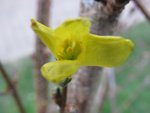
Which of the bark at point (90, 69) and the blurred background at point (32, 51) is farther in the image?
the blurred background at point (32, 51)

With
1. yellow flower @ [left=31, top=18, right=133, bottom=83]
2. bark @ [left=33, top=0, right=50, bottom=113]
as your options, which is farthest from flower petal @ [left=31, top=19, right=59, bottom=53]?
bark @ [left=33, top=0, right=50, bottom=113]

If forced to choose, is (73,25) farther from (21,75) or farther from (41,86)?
(21,75)

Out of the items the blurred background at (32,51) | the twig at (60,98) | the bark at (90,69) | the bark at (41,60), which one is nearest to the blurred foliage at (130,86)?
the blurred background at (32,51)

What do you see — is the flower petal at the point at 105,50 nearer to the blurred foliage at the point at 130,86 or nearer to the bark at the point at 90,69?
the bark at the point at 90,69

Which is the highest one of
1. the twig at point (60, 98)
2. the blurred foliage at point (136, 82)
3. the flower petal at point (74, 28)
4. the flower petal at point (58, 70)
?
the flower petal at point (74, 28)

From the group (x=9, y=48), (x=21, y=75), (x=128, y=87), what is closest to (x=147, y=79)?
(x=128, y=87)
